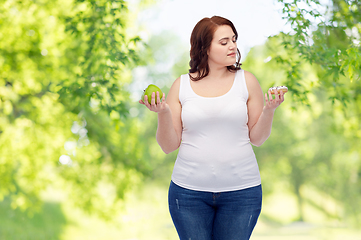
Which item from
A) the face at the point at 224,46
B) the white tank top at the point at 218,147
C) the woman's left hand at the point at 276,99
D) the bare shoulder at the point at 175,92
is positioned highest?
the face at the point at 224,46

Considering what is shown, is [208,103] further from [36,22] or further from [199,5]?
[199,5]

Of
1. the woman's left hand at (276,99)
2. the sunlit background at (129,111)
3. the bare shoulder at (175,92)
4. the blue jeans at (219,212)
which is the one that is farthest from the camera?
the sunlit background at (129,111)

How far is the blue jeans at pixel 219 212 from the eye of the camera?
1554mm

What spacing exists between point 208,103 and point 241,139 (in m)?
0.23

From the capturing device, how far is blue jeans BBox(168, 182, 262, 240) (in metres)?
1.55

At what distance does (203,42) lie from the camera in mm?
1677

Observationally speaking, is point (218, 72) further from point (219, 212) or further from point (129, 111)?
point (129, 111)

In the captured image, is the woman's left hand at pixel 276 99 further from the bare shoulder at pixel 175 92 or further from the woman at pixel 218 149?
the bare shoulder at pixel 175 92

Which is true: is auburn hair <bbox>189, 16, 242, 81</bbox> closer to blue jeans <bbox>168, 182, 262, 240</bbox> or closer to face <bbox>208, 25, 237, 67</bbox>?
face <bbox>208, 25, 237, 67</bbox>

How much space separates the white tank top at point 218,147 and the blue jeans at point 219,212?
1.3 inches

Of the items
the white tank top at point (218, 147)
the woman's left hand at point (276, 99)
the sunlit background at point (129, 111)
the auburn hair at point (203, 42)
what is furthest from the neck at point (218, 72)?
the sunlit background at point (129, 111)

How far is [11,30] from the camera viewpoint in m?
5.64

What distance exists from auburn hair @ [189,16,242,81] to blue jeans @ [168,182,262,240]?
1.93 feet

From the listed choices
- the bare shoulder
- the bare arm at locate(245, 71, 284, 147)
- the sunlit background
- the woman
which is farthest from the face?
the sunlit background
